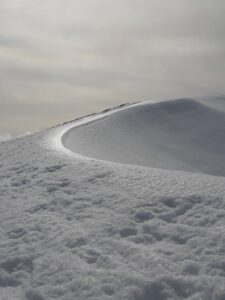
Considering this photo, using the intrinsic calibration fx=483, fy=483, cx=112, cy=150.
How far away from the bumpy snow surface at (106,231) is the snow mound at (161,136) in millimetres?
3198

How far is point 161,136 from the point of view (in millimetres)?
18422

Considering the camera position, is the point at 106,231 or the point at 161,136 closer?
the point at 106,231

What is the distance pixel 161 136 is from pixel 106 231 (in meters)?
12.7

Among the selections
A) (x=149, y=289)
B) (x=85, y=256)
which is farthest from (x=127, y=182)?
(x=149, y=289)

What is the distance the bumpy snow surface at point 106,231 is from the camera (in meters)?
4.80

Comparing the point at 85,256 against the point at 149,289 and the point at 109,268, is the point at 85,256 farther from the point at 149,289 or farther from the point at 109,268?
the point at 149,289

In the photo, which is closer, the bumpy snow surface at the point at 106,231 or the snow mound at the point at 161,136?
the bumpy snow surface at the point at 106,231

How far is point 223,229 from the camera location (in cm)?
548

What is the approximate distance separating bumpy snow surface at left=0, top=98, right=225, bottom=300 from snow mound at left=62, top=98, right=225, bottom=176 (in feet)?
10.5

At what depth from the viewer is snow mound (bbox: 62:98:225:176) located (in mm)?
13727

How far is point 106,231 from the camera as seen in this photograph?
5.94 metres

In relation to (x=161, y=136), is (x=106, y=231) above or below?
below

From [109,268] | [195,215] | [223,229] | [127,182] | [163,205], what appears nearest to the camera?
[109,268]

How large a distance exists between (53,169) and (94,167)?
0.89m
